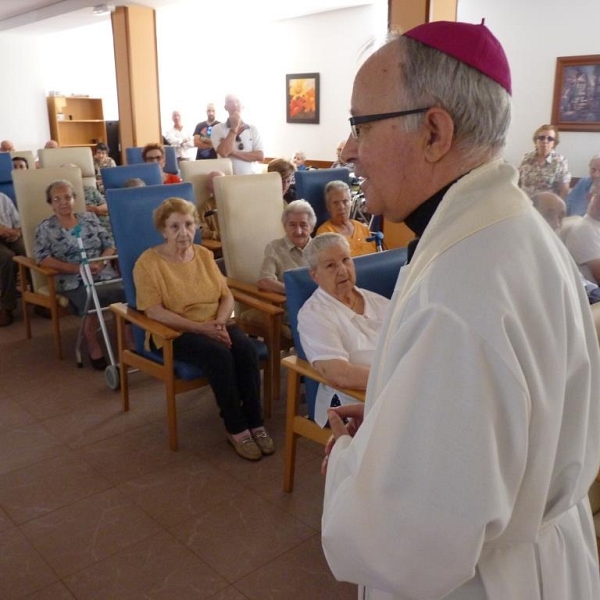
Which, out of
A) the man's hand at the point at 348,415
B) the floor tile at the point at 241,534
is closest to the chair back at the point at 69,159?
the floor tile at the point at 241,534

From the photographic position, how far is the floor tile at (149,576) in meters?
1.92

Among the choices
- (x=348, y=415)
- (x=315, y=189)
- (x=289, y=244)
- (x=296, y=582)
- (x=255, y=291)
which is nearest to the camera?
(x=348, y=415)

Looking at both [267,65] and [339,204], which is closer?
[339,204]

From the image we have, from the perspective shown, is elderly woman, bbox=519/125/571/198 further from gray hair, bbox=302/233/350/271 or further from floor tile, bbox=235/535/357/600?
floor tile, bbox=235/535/357/600

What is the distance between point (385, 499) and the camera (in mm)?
681

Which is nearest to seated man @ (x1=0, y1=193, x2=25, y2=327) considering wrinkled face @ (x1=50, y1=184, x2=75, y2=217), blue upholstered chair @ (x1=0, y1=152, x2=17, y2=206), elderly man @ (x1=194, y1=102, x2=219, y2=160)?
blue upholstered chair @ (x1=0, y1=152, x2=17, y2=206)

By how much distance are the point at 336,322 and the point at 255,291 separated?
111 centimetres

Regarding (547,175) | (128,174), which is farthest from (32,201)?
(547,175)

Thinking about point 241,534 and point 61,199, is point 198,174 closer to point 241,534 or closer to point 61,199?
point 61,199

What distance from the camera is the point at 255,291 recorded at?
10.6 feet

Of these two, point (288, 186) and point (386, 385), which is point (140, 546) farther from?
point (288, 186)

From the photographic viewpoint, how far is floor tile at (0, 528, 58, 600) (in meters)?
1.93

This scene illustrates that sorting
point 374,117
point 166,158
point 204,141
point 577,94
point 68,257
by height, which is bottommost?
point 68,257

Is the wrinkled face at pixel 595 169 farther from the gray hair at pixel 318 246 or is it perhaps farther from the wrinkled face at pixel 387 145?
the wrinkled face at pixel 387 145
